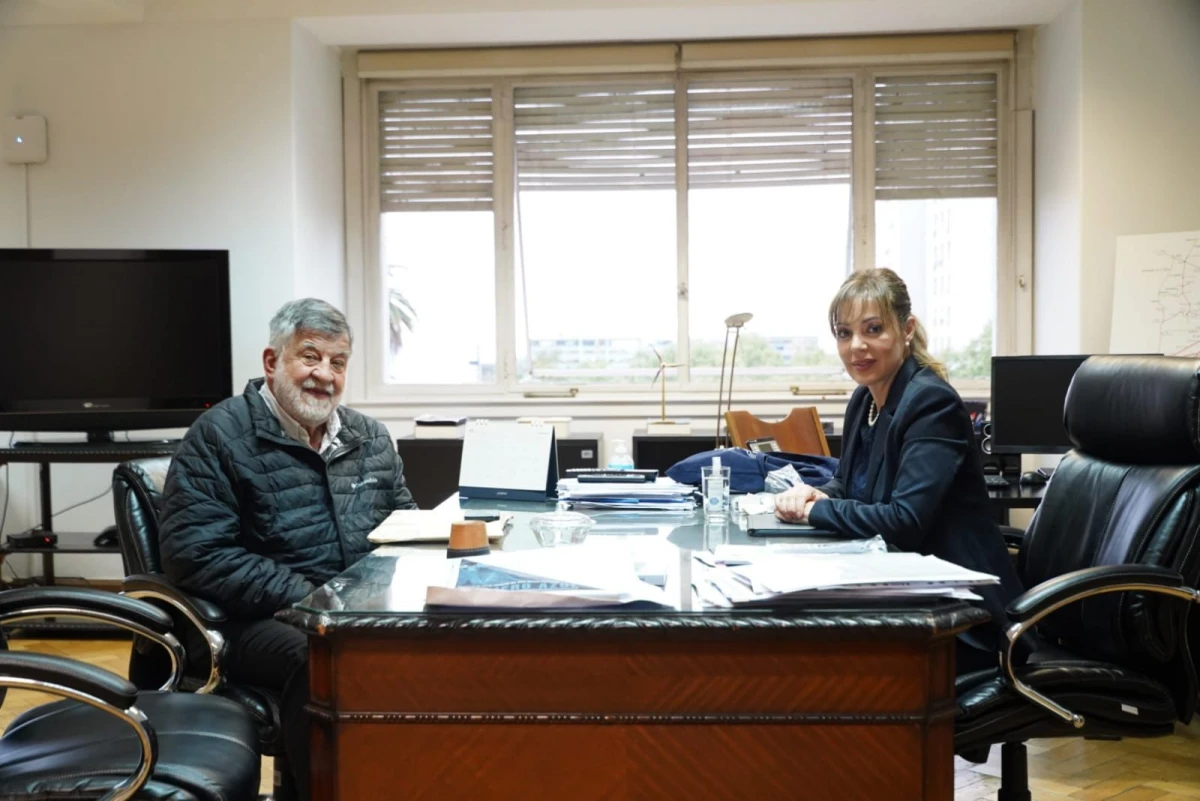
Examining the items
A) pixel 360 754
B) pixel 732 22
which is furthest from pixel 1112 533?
pixel 732 22

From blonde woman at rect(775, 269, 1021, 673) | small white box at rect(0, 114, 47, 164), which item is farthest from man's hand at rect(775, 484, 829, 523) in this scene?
small white box at rect(0, 114, 47, 164)

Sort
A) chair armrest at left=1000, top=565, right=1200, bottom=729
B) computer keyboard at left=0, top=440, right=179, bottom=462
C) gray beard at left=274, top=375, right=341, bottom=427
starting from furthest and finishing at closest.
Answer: computer keyboard at left=0, top=440, right=179, bottom=462
gray beard at left=274, top=375, right=341, bottom=427
chair armrest at left=1000, top=565, right=1200, bottom=729

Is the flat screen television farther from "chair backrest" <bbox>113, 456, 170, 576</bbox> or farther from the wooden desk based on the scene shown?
the wooden desk

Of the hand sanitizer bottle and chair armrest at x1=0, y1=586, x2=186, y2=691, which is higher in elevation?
the hand sanitizer bottle

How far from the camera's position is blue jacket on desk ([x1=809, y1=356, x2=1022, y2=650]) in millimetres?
2104

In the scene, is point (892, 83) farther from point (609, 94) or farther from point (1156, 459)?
point (1156, 459)

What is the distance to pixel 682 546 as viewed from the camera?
199cm

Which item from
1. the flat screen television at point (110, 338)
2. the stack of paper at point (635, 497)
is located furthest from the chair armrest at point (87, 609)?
the flat screen television at point (110, 338)

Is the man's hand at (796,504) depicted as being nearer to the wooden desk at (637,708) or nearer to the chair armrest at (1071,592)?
the chair armrest at (1071,592)

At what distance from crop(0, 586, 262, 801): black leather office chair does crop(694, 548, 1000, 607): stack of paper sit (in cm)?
85

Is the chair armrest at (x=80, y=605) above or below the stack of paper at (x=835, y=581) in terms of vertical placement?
below

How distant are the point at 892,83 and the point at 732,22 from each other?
0.99 metres

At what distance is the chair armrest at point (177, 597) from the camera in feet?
7.09

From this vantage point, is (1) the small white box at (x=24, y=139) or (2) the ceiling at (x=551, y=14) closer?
(2) the ceiling at (x=551, y=14)
